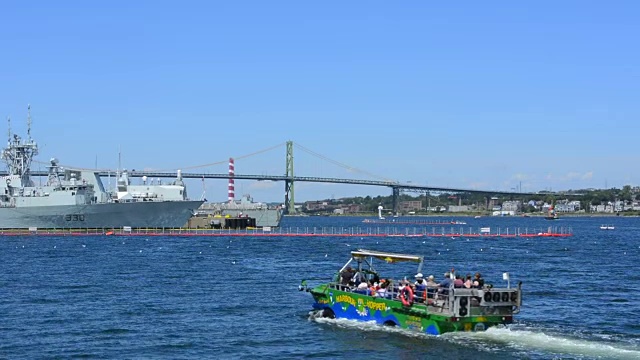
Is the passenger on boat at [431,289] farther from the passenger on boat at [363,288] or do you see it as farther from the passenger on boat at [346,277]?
the passenger on boat at [346,277]

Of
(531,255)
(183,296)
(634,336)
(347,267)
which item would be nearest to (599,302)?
(634,336)

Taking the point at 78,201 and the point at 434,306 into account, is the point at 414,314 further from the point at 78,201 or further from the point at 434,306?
the point at 78,201

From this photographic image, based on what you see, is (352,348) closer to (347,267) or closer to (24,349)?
(347,267)

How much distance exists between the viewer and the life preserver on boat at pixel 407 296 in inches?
1115

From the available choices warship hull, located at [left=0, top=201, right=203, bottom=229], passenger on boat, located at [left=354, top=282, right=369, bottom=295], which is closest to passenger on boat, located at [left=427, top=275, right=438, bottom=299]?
passenger on boat, located at [left=354, top=282, right=369, bottom=295]

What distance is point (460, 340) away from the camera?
2711 cm

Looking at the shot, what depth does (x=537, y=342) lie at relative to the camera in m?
27.4

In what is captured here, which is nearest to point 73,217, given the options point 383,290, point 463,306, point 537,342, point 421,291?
point 383,290

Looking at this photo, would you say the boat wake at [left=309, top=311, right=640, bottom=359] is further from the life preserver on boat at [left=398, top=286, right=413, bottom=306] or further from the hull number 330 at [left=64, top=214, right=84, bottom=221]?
the hull number 330 at [left=64, top=214, right=84, bottom=221]

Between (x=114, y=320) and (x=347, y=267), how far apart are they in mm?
9333

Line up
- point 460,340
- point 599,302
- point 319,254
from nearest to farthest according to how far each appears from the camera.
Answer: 1. point 460,340
2. point 599,302
3. point 319,254

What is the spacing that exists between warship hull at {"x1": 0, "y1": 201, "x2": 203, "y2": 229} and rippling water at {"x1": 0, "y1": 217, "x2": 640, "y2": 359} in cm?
4123

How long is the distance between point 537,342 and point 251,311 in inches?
501

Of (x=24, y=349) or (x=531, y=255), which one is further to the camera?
(x=531, y=255)
